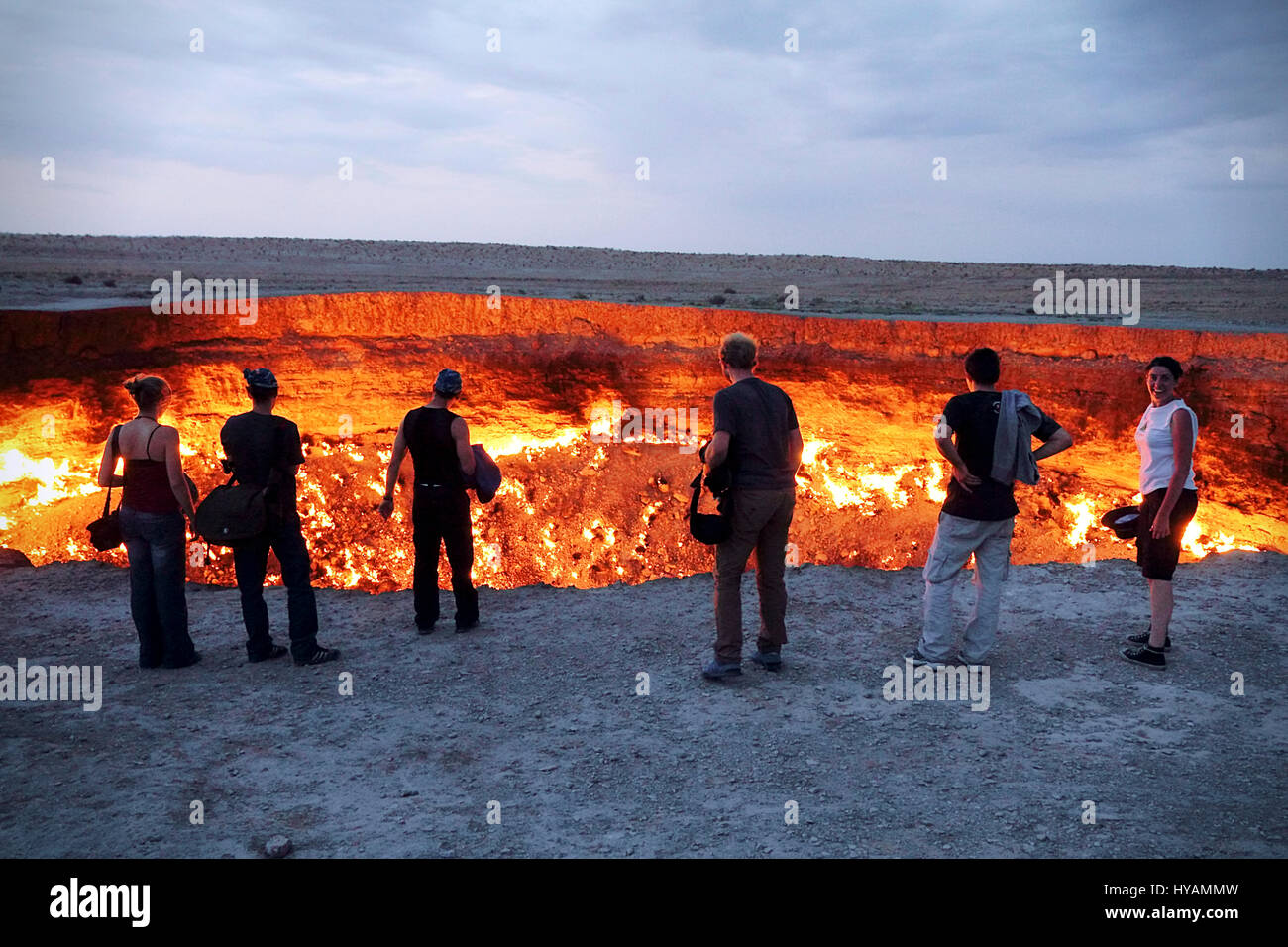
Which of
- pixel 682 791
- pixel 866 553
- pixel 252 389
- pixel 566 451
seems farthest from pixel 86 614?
pixel 866 553

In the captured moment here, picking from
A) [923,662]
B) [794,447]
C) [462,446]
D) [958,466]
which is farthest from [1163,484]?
[462,446]

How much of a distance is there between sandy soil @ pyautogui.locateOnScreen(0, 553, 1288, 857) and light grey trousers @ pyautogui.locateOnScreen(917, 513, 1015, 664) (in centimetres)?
29

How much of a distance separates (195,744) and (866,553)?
30.1 ft

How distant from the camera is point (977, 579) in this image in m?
5.53

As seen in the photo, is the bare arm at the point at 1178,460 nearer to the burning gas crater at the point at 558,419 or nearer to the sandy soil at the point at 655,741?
the sandy soil at the point at 655,741

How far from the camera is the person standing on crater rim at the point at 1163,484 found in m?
5.18

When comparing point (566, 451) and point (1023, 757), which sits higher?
point (566, 451)

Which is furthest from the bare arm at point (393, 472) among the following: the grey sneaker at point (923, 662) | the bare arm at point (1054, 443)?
the bare arm at point (1054, 443)

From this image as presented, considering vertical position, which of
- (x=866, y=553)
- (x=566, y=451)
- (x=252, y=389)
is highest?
(x=252, y=389)

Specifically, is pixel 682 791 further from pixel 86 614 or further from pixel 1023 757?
pixel 86 614

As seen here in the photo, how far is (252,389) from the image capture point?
555 centimetres

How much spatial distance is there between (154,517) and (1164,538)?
5.96 m

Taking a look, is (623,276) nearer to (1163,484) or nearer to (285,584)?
(285,584)

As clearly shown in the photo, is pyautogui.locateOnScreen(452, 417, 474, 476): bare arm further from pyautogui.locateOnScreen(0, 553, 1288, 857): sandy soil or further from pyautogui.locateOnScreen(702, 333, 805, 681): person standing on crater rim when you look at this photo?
pyautogui.locateOnScreen(702, 333, 805, 681): person standing on crater rim
